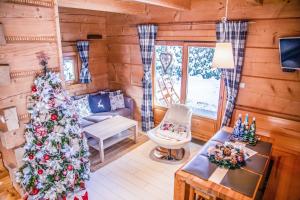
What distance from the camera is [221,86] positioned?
3984mm

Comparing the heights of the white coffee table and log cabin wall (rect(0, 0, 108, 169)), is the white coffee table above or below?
below

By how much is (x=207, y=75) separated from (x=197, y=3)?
1.35 metres

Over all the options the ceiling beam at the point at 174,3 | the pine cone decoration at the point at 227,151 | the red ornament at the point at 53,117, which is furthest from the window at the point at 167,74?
the red ornament at the point at 53,117

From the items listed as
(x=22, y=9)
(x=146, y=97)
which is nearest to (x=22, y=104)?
(x=22, y=9)

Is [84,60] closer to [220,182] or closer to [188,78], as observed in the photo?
[188,78]

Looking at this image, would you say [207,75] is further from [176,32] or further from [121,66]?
[121,66]

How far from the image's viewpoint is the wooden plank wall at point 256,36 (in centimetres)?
319

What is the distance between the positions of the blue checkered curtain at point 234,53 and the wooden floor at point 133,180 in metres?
1.19

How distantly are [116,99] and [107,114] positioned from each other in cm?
54

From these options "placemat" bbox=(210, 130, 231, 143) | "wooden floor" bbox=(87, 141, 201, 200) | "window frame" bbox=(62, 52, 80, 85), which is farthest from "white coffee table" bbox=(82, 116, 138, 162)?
"placemat" bbox=(210, 130, 231, 143)

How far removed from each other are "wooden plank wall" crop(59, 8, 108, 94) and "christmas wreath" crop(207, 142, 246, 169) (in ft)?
12.2

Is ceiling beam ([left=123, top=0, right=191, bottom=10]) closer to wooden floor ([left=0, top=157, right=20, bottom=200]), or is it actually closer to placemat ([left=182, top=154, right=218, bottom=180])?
placemat ([left=182, top=154, right=218, bottom=180])

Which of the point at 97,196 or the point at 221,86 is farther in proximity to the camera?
the point at 221,86

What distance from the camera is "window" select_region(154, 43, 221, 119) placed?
4.21 metres
